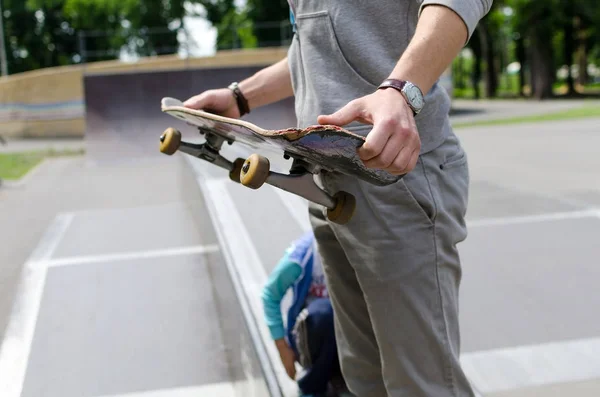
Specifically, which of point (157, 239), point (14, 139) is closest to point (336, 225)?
point (157, 239)

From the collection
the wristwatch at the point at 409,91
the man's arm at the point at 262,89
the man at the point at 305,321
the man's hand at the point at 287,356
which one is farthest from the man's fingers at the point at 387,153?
the man's hand at the point at 287,356

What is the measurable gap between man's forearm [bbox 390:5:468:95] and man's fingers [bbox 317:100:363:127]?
0.37ft

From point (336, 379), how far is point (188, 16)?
105 ft

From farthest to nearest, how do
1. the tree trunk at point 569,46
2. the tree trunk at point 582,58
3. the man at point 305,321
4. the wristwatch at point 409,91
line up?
the tree trunk at point 582,58 → the tree trunk at point 569,46 → the man at point 305,321 → the wristwatch at point 409,91

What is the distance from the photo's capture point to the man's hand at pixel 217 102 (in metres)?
2.00

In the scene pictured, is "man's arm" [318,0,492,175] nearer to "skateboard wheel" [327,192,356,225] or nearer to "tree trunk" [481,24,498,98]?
"skateboard wheel" [327,192,356,225]

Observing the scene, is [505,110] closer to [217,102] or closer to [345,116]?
[217,102]

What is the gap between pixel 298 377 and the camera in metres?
A: 2.65

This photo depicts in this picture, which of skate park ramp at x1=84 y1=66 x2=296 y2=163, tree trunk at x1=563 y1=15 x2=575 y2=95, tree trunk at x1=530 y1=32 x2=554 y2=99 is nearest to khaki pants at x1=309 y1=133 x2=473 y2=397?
skate park ramp at x1=84 y1=66 x2=296 y2=163

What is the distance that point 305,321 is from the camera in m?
2.59

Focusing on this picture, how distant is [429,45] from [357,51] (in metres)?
0.23

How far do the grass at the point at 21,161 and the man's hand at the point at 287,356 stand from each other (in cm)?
893

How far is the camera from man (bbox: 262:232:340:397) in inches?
102

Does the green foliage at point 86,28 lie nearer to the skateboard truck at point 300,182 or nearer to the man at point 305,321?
the man at point 305,321
